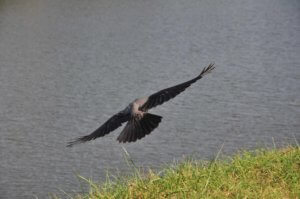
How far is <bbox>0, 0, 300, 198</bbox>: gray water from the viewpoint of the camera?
15.9 m

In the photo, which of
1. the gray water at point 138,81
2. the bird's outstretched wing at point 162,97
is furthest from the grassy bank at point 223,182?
the gray water at point 138,81

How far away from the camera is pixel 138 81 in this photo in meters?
22.8

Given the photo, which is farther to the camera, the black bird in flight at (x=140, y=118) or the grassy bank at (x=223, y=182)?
the black bird in flight at (x=140, y=118)

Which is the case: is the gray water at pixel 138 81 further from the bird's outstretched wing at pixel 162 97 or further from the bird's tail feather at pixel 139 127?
the bird's tail feather at pixel 139 127

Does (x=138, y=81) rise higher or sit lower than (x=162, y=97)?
lower

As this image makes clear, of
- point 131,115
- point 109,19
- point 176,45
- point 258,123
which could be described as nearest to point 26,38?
point 109,19

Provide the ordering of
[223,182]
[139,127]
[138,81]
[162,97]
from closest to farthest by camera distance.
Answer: [223,182]
[139,127]
[162,97]
[138,81]

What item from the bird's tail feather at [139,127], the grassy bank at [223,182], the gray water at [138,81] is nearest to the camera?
the grassy bank at [223,182]

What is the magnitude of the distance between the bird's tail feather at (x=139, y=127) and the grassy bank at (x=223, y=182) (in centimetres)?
34

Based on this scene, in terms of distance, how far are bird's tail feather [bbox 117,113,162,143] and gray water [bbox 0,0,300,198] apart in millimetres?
6874

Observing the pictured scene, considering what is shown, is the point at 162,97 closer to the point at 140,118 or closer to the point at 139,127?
the point at 140,118

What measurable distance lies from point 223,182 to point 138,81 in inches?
654

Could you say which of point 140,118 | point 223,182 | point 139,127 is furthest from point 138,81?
point 223,182

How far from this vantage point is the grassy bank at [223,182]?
596 centimetres
